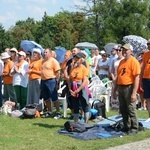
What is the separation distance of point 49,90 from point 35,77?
2.18 ft

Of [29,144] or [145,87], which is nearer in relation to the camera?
[29,144]

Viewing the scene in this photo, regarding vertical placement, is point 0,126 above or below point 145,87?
below

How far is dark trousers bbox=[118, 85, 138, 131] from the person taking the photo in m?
8.44

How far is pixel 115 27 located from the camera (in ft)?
98.7

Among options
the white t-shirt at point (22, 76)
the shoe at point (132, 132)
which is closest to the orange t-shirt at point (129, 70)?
the shoe at point (132, 132)

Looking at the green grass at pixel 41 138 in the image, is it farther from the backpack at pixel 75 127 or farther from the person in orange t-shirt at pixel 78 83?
the person in orange t-shirt at pixel 78 83

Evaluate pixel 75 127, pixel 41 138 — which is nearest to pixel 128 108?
pixel 75 127

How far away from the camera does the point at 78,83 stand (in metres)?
9.16

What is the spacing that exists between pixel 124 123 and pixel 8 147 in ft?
8.80

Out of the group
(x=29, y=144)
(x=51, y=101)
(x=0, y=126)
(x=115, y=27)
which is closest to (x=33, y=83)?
(x=51, y=101)

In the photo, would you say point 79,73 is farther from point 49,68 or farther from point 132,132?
point 132,132

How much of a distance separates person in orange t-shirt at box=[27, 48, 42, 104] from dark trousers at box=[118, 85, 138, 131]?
125 inches

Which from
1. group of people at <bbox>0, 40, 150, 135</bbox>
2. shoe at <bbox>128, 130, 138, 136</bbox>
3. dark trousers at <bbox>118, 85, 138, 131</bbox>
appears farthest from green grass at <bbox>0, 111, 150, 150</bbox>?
group of people at <bbox>0, 40, 150, 135</bbox>

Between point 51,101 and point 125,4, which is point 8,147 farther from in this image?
point 125,4
